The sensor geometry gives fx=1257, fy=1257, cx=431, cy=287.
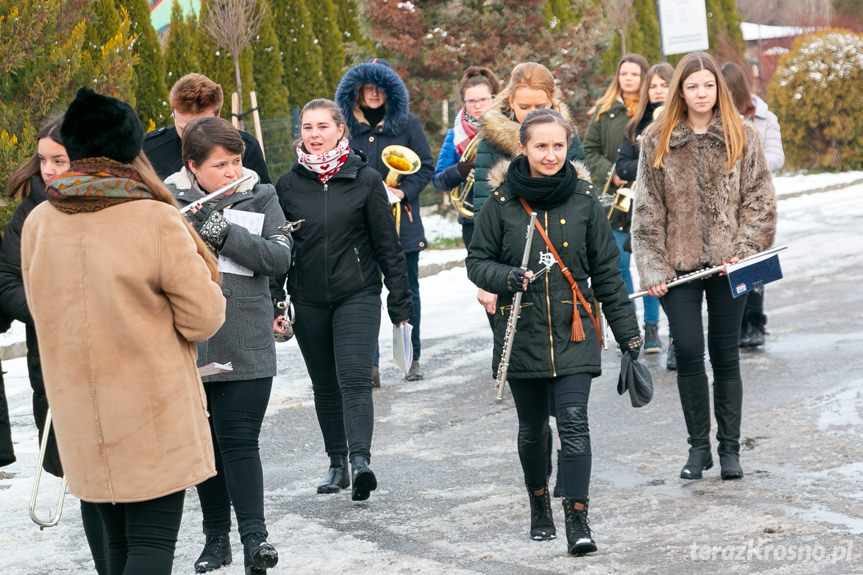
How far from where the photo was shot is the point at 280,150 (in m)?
17.6

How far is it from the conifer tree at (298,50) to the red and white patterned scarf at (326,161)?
13725 mm

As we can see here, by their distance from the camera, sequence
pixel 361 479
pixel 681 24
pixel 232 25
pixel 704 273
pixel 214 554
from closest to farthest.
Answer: pixel 214 554 → pixel 361 479 → pixel 704 273 → pixel 681 24 → pixel 232 25

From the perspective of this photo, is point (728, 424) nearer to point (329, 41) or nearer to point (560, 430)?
point (560, 430)

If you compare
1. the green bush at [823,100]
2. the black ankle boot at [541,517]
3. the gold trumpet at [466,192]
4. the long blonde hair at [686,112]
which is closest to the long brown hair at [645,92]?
the gold trumpet at [466,192]

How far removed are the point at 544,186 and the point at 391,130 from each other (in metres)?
3.60

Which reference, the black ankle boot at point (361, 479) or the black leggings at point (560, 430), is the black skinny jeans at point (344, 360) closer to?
the black ankle boot at point (361, 479)

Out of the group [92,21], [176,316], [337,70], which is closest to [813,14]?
[337,70]

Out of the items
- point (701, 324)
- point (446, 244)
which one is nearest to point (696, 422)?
point (701, 324)

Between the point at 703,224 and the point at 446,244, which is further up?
the point at 703,224

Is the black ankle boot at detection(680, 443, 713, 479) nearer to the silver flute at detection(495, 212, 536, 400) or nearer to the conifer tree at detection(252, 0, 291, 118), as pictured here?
the silver flute at detection(495, 212, 536, 400)

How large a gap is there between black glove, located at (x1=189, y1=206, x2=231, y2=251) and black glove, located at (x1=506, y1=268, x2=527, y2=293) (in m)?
1.18

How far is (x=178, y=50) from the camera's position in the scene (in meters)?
16.7

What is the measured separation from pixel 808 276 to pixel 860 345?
3571mm

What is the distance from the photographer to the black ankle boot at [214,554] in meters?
5.15
